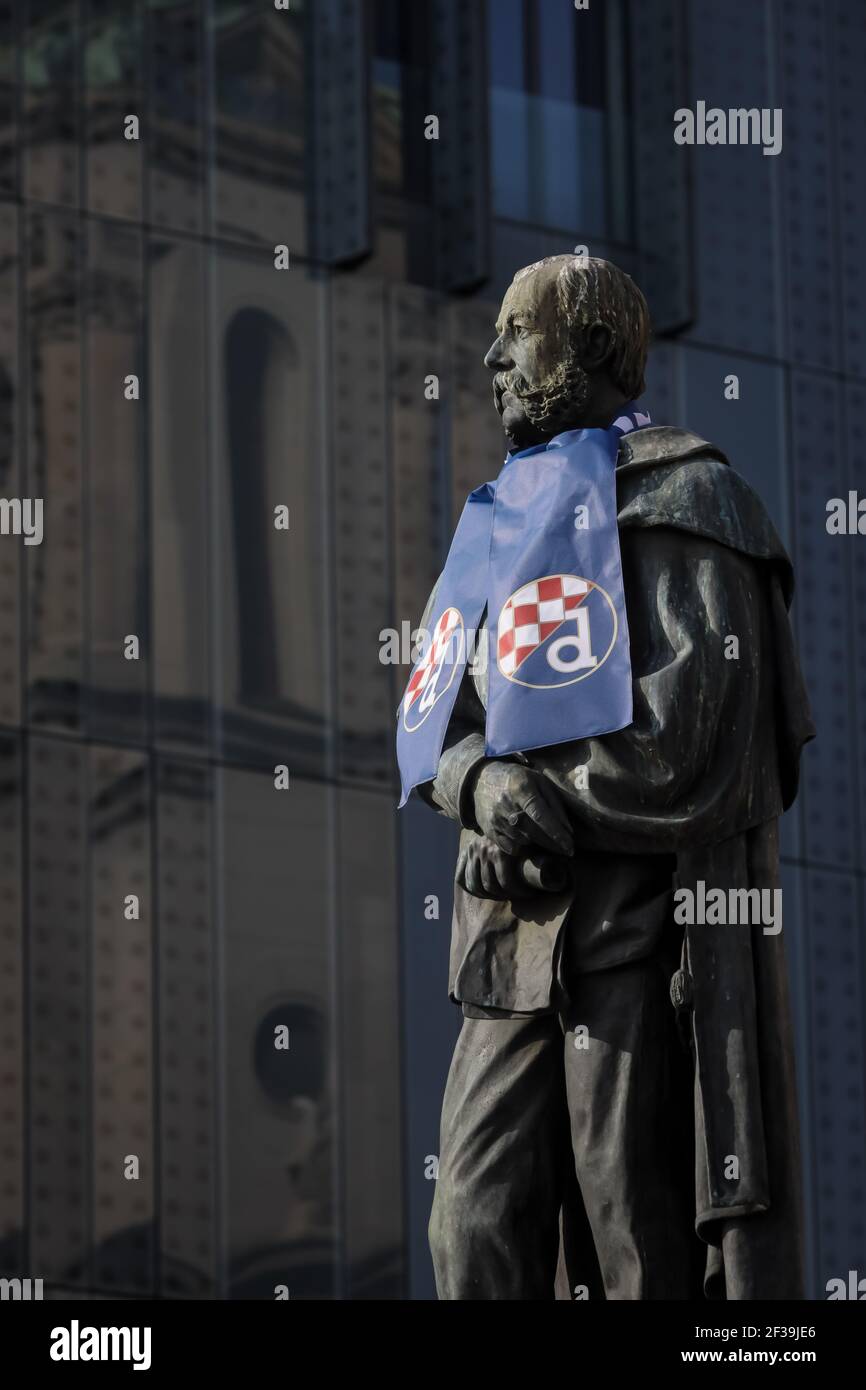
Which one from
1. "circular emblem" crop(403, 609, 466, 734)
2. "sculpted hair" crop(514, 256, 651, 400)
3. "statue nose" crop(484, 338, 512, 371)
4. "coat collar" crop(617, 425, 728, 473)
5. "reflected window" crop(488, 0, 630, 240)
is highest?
"reflected window" crop(488, 0, 630, 240)

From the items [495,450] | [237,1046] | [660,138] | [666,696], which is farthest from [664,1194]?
[660,138]

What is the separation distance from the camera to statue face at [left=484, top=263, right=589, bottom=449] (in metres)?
9.23

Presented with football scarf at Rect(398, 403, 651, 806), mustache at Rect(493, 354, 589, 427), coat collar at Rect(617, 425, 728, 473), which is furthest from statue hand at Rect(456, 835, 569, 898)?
mustache at Rect(493, 354, 589, 427)

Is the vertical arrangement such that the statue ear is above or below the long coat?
above

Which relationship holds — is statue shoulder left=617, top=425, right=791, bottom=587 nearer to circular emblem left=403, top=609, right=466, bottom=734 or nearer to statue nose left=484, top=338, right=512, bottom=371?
statue nose left=484, top=338, right=512, bottom=371

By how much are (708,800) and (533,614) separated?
706mm

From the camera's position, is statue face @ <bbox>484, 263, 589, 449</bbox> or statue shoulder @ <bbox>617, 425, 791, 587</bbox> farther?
statue face @ <bbox>484, 263, 589, 449</bbox>

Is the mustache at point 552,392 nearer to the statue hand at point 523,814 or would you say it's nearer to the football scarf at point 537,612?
the football scarf at point 537,612

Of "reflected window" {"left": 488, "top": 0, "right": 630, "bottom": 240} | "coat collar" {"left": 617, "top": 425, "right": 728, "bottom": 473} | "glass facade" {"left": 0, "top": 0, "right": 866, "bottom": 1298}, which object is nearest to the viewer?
"coat collar" {"left": 617, "top": 425, "right": 728, "bottom": 473}

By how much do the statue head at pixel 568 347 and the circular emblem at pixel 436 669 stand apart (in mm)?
547

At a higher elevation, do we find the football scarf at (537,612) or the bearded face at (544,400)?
the bearded face at (544,400)

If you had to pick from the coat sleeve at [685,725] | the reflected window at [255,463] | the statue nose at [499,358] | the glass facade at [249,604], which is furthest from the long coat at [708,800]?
the reflected window at [255,463]

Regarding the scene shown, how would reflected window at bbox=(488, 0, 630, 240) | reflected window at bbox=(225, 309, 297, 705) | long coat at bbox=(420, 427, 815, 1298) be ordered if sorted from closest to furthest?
long coat at bbox=(420, 427, 815, 1298), reflected window at bbox=(225, 309, 297, 705), reflected window at bbox=(488, 0, 630, 240)

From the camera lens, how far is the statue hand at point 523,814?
873 cm
